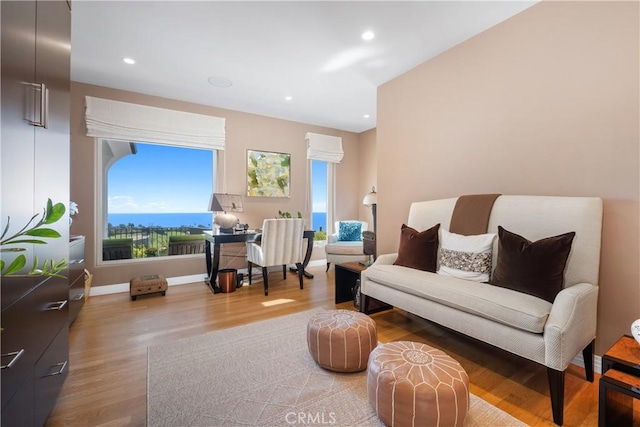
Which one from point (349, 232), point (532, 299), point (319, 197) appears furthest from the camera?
point (319, 197)

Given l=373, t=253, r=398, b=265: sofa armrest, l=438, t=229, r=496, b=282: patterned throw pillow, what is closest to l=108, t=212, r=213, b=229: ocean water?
l=373, t=253, r=398, b=265: sofa armrest

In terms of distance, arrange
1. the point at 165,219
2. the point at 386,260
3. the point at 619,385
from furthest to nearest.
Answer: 1. the point at 165,219
2. the point at 386,260
3. the point at 619,385

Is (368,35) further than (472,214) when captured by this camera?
Yes

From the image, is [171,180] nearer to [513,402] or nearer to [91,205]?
[91,205]

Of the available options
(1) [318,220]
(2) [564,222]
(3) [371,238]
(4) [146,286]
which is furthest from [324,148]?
(2) [564,222]

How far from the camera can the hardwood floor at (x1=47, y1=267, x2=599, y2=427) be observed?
1.50 meters

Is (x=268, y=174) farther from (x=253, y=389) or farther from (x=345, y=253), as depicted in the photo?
(x=253, y=389)

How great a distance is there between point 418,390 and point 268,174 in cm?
378

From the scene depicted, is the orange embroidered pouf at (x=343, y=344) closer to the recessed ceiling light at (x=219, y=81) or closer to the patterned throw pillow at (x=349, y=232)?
the recessed ceiling light at (x=219, y=81)

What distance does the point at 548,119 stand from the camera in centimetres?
209

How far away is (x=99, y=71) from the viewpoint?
306 cm

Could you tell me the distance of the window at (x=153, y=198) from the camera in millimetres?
3617

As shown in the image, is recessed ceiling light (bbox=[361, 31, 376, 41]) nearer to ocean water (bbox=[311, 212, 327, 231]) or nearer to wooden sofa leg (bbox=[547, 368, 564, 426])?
wooden sofa leg (bbox=[547, 368, 564, 426])

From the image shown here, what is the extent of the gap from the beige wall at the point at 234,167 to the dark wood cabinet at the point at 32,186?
218 centimetres
